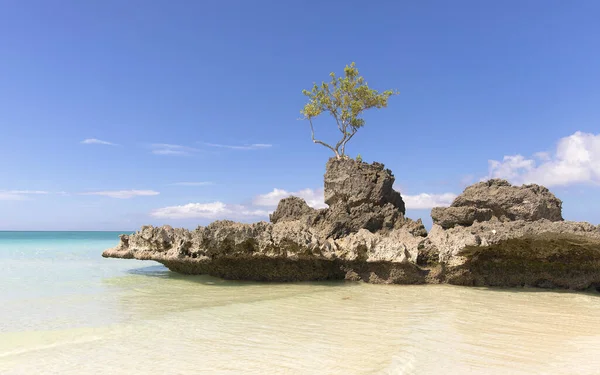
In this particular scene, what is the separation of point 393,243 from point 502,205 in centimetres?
317

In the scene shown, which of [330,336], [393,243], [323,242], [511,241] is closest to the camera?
[330,336]

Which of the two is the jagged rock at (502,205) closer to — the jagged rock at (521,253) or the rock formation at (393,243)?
the rock formation at (393,243)

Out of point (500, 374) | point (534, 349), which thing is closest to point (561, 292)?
point (534, 349)

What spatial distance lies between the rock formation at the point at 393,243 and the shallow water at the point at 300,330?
0.64 meters

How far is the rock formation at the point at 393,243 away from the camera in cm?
860

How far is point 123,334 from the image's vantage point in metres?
5.38

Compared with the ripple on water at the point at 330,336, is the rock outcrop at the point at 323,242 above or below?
above

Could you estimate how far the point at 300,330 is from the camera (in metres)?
5.47

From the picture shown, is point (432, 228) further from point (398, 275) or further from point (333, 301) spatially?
point (333, 301)

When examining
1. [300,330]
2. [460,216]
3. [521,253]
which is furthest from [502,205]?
[300,330]

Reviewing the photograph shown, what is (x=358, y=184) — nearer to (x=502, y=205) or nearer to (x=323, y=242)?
(x=323, y=242)

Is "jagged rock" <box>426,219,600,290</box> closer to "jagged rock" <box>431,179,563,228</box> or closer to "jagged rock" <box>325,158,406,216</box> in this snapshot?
"jagged rock" <box>431,179,563,228</box>

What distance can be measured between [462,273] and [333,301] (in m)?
3.86

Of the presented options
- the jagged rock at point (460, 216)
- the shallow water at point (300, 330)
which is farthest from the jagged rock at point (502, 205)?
the shallow water at point (300, 330)
